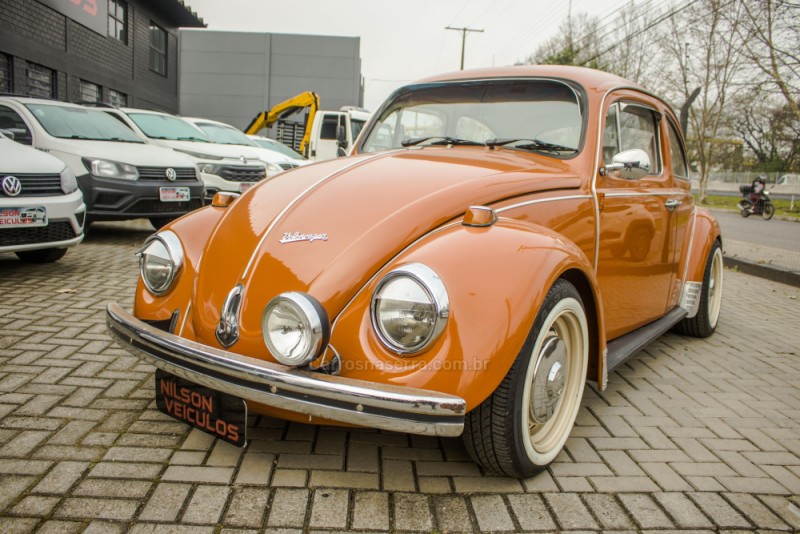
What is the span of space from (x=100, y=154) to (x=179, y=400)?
593 cm

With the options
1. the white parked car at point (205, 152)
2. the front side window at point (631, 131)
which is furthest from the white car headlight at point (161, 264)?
the white parked car at point (205, 152)

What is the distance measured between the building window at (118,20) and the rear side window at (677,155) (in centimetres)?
1717

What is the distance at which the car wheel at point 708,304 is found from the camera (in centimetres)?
439

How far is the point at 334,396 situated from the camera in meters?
1.81

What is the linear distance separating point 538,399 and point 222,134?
1052 centimetres

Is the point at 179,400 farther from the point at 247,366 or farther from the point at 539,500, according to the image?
the point at 539,500

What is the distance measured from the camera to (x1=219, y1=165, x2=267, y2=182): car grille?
9797 millimetres

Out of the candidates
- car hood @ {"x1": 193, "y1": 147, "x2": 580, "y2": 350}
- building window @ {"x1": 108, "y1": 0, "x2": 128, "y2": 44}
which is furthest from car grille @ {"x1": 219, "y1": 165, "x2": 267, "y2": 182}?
building window @ {"x1": 108, "y1": 0, "x2": 128, "y2": 44}

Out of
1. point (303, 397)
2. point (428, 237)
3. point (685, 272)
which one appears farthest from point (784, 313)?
point (303, 397)

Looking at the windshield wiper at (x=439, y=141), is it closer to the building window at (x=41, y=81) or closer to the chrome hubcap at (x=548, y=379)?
the chrome hubcap at (x=548, y=379)

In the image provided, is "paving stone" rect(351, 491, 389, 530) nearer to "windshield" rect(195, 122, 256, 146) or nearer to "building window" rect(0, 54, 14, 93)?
"windshield" rect(195, 122, 256, 146)

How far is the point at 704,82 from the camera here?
92.6ft

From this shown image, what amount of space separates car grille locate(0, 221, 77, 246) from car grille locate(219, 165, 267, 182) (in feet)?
14.4

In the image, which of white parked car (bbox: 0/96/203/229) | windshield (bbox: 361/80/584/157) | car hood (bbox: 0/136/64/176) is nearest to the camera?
windshield (bbox: 361/80/584/157)
